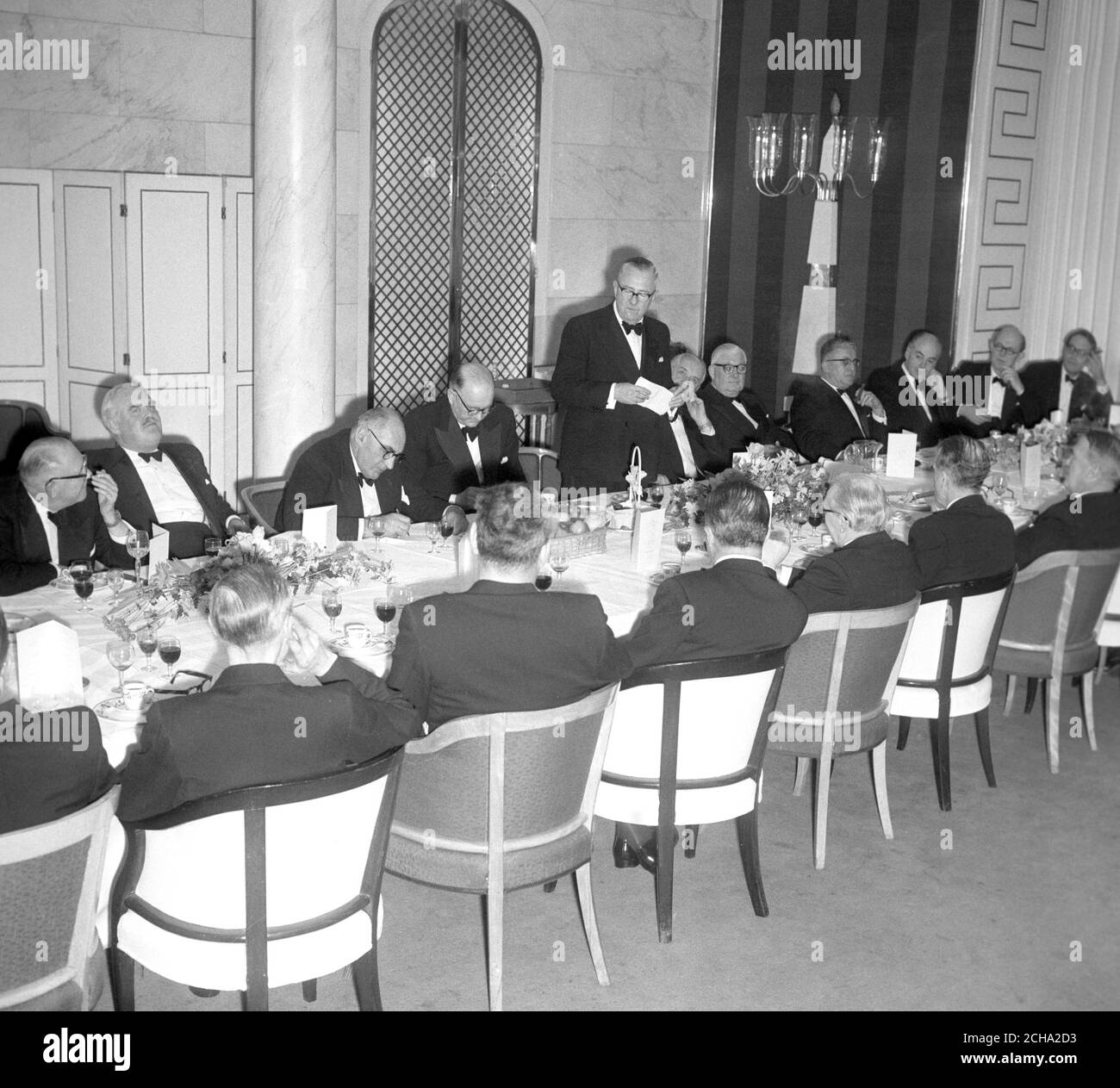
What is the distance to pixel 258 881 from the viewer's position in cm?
269

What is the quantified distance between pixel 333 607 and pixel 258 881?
3.93 ft

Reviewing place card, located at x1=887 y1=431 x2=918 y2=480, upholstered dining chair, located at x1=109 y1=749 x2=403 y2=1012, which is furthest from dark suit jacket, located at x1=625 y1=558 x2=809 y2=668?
place card, located at x1=887 y1=431 x2=918 y2=480

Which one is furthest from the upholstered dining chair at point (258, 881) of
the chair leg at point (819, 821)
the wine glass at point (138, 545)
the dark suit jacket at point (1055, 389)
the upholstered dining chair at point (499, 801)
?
the dark suit jacket at point (1055, 389)

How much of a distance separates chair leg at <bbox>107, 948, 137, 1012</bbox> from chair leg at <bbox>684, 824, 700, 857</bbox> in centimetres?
172

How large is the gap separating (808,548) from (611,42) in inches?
198

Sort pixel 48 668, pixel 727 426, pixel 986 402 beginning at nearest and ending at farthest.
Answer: pixel 48 668 < pixel 727 426 < pixel 986 402

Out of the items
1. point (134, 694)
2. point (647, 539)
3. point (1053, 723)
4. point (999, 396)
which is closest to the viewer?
point (134, 694)

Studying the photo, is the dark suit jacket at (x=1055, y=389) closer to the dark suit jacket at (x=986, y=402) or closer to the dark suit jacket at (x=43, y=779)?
the dark suit jacket at (x=986, y=402)

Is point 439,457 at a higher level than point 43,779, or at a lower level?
higher

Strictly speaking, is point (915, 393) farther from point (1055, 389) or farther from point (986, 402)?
point (1055, 389)

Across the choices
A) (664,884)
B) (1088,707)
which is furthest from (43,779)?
(1088,707)
